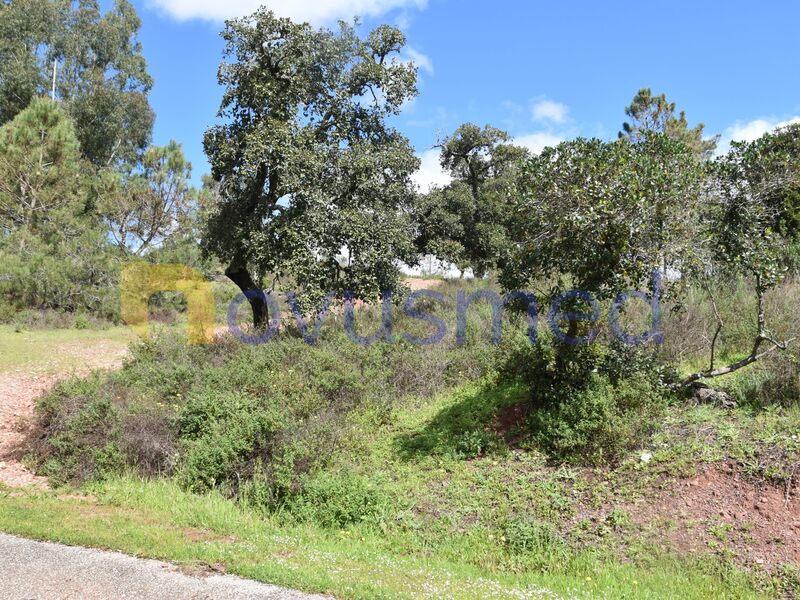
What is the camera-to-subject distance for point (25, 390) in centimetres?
1206

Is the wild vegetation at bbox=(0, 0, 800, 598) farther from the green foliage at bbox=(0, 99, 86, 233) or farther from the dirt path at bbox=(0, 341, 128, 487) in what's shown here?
the green foliage at bbox=(0, 99, 86, 233)

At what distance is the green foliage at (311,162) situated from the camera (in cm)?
1274

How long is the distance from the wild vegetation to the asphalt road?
0.29 meters

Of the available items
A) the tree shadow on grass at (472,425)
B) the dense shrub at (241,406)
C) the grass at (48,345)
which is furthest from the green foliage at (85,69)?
the tree shadow on grass at (472,425)

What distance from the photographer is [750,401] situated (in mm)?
7961

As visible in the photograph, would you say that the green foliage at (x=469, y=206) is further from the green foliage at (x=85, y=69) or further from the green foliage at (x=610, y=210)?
the green foliage at (x=85, y=69)

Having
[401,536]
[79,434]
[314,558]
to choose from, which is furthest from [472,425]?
[79,434]

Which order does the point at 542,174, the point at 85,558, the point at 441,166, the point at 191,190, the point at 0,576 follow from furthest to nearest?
the point at 191,190, the point at 441,166, the point at 542,174, the point at 85,558, the point at 0,576

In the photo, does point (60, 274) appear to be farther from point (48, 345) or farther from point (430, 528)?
point (430, 528)

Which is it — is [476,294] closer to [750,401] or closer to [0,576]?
[750,401]

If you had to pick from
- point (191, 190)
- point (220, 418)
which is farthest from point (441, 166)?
point (220, 418)

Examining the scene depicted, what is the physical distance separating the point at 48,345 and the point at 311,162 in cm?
904

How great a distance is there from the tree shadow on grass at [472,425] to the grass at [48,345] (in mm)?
7923

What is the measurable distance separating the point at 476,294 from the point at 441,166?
20.8ft
